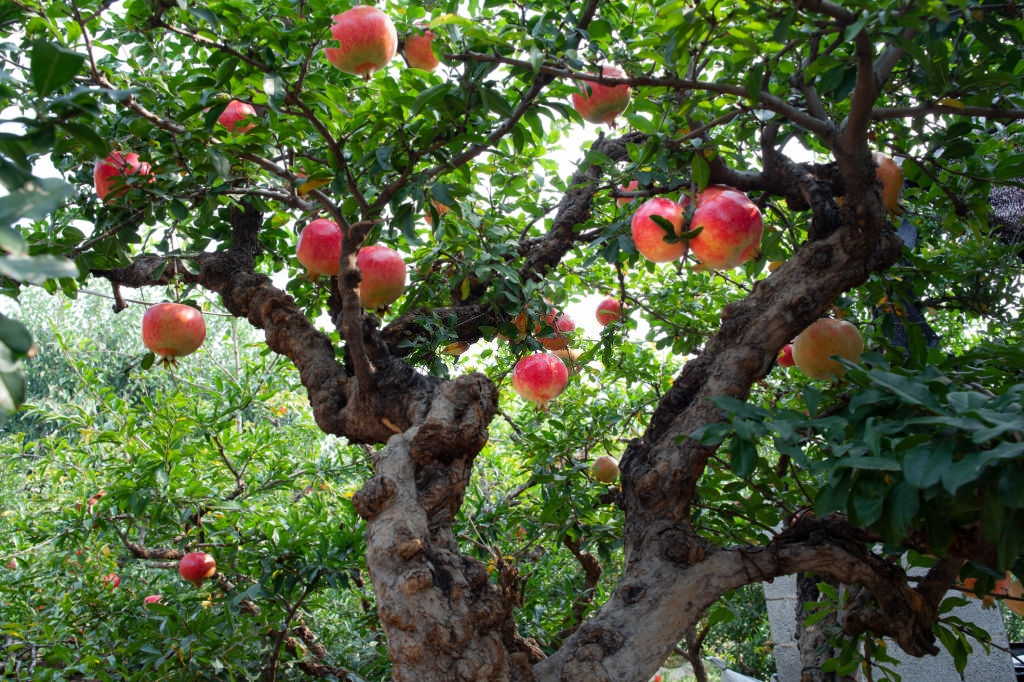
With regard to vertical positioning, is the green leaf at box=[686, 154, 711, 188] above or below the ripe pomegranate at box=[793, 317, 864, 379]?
above

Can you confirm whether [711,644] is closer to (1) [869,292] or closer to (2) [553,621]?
(2) [553,621]

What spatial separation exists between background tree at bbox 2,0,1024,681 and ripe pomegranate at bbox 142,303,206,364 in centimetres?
15

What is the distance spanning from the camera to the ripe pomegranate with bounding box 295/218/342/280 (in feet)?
7.24

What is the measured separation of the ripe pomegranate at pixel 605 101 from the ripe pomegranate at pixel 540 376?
850 mm

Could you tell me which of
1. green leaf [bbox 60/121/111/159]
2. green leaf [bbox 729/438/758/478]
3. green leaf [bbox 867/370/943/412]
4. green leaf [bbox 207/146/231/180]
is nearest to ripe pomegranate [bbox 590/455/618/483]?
green leaf [bbox 729/438/758/478]

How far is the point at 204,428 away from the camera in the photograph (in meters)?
2.89

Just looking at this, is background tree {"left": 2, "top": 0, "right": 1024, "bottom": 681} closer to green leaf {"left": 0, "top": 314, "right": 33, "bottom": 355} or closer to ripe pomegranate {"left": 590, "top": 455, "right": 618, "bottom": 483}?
green leaf {"left": 0, "top": 314, "right": 33, "bottom": 355}

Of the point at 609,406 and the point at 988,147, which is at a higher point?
the point at 988,147

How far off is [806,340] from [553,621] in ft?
6.59

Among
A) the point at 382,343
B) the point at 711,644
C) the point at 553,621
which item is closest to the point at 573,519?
the point at 382,343

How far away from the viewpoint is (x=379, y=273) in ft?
7.32

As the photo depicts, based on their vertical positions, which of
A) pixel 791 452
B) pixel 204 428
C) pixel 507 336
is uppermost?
pixel 507 336

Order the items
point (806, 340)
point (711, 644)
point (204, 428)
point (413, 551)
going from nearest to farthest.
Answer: point (413, 551), point (806, 340), point (204, 428), point (711, 644)

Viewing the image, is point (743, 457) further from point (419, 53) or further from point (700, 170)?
point (419, 53)
